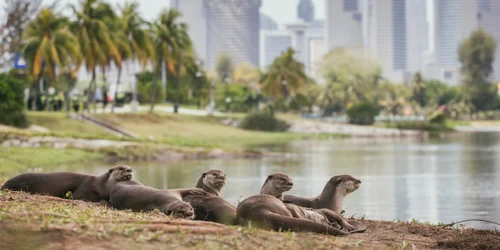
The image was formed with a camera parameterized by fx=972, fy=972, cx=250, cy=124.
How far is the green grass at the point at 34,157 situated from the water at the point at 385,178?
0.96 m

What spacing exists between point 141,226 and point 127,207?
317 centimetres

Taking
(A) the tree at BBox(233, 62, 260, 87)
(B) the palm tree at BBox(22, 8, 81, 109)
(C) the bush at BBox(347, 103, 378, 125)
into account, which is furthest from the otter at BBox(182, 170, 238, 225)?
(A) the tree at BBox(233, 62, 260, 87)

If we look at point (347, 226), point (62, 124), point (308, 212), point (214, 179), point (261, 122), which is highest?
point (214, 179)

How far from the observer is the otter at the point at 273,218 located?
8867 millimetres

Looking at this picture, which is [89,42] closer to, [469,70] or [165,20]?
[165,20]

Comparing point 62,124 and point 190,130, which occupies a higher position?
point 62,124

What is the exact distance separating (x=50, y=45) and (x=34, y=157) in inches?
904

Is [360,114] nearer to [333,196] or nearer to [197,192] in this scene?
[333,196]

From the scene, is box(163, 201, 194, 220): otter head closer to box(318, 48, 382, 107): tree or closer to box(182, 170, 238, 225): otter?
box(182, 170, 238, 225): otter

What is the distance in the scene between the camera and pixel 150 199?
1055 centimetres

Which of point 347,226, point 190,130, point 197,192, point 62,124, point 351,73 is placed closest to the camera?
point 347,226

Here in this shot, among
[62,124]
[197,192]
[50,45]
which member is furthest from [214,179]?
[50,45]

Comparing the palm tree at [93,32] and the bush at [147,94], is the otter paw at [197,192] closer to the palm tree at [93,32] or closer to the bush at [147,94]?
the palm tree at [93,32]

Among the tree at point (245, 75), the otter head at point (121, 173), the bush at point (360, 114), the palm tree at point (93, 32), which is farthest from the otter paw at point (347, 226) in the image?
the tree at point (245, 75)
